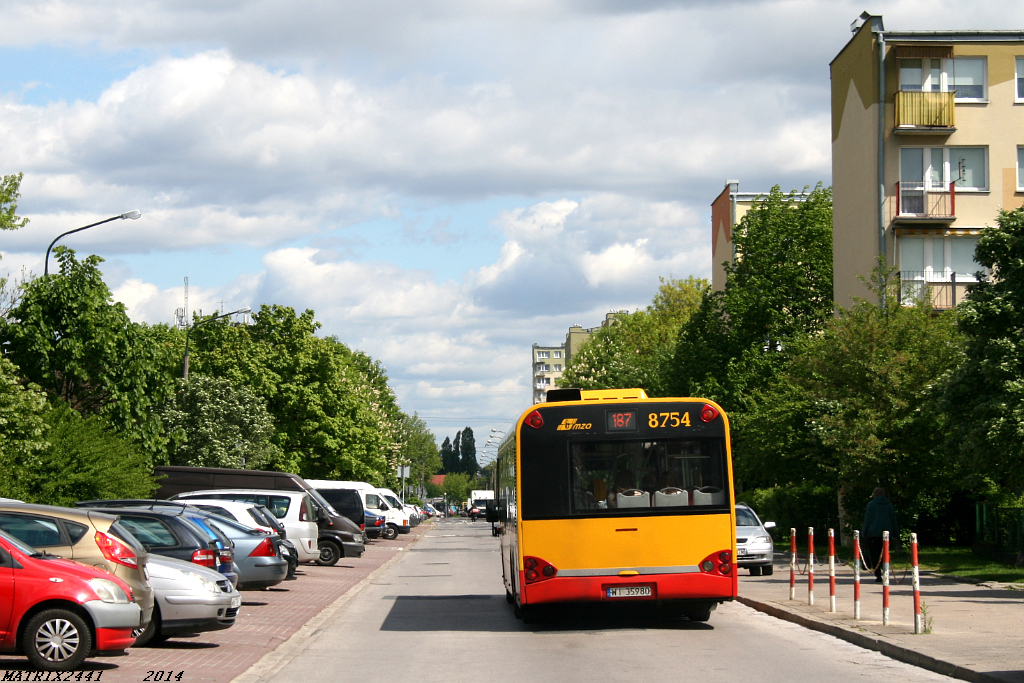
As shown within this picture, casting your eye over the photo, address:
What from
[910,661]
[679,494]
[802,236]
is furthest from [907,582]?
[802,236]

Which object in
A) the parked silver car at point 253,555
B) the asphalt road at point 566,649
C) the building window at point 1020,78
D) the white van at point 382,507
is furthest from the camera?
the white van at point 382,507

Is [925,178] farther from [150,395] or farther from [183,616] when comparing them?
[183,616]

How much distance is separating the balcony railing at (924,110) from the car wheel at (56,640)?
118 feet

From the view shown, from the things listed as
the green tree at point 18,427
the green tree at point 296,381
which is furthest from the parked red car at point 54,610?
the green tree at point 296,381

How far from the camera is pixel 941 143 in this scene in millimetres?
41344

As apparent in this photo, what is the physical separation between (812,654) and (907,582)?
9942 millimetres

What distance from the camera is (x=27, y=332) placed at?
105 feet

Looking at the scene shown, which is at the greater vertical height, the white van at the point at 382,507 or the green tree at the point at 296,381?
the green tree at the point at 296,381

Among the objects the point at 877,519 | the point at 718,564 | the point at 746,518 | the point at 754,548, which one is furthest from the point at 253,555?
the point at 746,518

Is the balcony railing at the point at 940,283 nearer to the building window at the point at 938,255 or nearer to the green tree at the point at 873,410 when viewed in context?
the building window at the point at 938,255

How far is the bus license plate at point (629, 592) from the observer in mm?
14312

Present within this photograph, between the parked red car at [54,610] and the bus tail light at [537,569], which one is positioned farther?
the bus tail light at [537,569]

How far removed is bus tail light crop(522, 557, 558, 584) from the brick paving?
2.97m

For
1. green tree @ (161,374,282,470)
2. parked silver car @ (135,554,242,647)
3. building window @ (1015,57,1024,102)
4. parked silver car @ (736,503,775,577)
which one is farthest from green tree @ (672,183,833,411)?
parked silver car @ (135,554,242,647)
